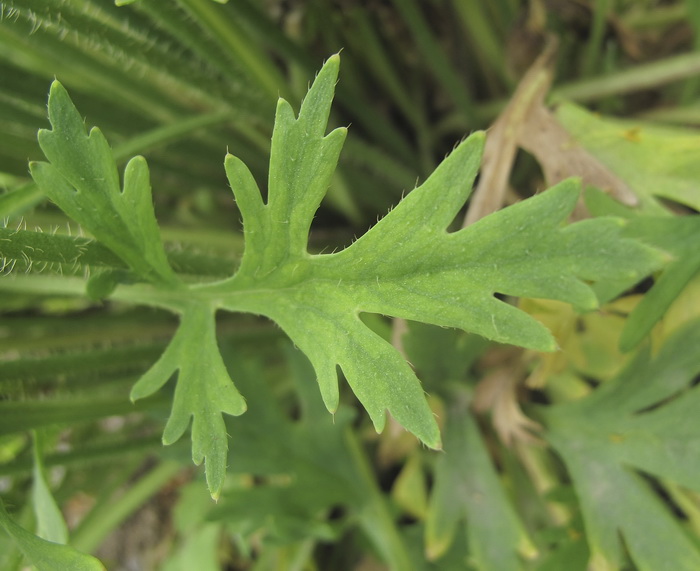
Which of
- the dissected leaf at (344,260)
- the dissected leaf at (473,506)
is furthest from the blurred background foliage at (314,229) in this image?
the dissected leaf at (344,260)

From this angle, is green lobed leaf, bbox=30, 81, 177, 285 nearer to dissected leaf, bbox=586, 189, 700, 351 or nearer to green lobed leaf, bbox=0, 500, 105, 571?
green lobed leaf, bbox=0, 500, 105, 571

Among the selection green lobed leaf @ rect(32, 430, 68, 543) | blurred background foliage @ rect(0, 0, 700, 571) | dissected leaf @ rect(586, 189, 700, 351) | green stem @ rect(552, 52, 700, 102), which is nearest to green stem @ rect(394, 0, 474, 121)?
blurred background foliage @ rect(0, 0, 700, 571)

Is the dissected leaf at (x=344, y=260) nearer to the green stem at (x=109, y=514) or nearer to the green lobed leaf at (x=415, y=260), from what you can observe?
the green lobed leaf at (x=415, y=260)

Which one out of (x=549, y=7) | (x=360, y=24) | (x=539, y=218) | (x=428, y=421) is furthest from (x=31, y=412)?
(x=549, y=7)

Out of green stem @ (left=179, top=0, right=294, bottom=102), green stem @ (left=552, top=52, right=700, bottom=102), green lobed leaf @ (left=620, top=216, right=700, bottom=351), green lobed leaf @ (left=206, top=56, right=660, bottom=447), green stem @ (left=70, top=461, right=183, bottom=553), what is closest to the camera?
green lobed leaf @ (left=206, top=56, right=660, bottom=447)

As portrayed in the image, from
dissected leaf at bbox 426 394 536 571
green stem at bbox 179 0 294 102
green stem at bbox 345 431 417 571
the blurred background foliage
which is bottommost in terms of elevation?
green stem at bbox 345 431 417 571

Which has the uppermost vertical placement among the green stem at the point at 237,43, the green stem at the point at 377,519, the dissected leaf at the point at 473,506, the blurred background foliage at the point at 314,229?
the green stem at the point at 237,43

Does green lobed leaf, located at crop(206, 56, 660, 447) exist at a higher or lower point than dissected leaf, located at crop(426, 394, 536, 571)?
higher

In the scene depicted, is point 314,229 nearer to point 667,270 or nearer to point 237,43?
point 237,43
